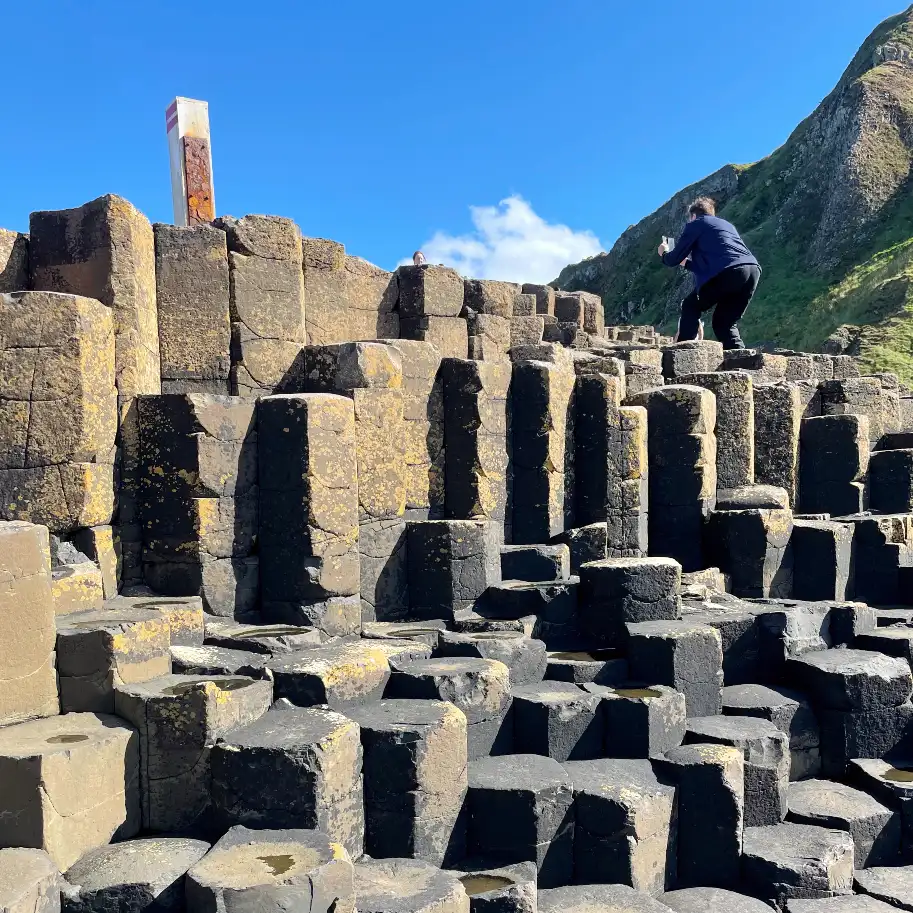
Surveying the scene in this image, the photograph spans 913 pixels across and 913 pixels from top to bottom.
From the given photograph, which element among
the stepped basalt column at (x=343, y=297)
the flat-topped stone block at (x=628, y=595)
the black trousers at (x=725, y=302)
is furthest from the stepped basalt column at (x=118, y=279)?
the black trousers at (x=725, y=302)

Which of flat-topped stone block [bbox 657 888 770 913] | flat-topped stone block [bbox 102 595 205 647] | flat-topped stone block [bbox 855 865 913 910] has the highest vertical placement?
flat-topped stone block [bbox 102 595 205 647]

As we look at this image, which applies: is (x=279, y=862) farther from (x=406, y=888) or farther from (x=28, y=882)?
(x=28, y=882)

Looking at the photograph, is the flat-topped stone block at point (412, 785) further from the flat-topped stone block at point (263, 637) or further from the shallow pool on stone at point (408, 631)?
the shallow pool on stone at point (408, 631)

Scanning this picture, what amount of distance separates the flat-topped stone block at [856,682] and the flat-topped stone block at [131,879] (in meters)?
4.70

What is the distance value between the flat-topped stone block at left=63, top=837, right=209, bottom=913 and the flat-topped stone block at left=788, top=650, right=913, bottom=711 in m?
4.70

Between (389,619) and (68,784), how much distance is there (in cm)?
315

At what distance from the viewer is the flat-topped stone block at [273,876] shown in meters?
3.76

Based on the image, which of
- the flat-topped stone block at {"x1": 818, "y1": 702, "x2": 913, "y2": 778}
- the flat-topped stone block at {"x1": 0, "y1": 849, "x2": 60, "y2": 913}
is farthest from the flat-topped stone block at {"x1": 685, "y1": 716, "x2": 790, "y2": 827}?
the flat-topped stone block at {"x1": 0, "y1": 849, "x2": 60, "y2": 913}

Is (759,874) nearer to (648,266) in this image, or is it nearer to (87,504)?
(87,504)

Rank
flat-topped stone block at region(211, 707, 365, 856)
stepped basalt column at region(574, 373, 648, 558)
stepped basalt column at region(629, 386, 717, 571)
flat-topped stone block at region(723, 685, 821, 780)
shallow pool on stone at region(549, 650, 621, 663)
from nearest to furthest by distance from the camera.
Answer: flat-topped stone block at region(211, 707, 365, 856)
shallow pool on stone at region(549, 650, 621, 663)
flat-topped stone block at region(723, 685, 821, 780)
stepped basalt column at region(574, 373, 648, 558)
stepped basalt column at region(629, 386, 717, 571)

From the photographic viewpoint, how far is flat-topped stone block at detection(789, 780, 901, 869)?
19.6 ft

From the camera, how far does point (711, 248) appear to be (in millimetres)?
11305

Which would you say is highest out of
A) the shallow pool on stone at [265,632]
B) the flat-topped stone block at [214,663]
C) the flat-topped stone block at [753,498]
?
the flat-topped stone block at [753,498]

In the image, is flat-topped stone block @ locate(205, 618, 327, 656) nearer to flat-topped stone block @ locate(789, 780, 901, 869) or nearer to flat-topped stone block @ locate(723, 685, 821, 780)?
flat-topped stone block @ locate(723, 685, 821, 780)
